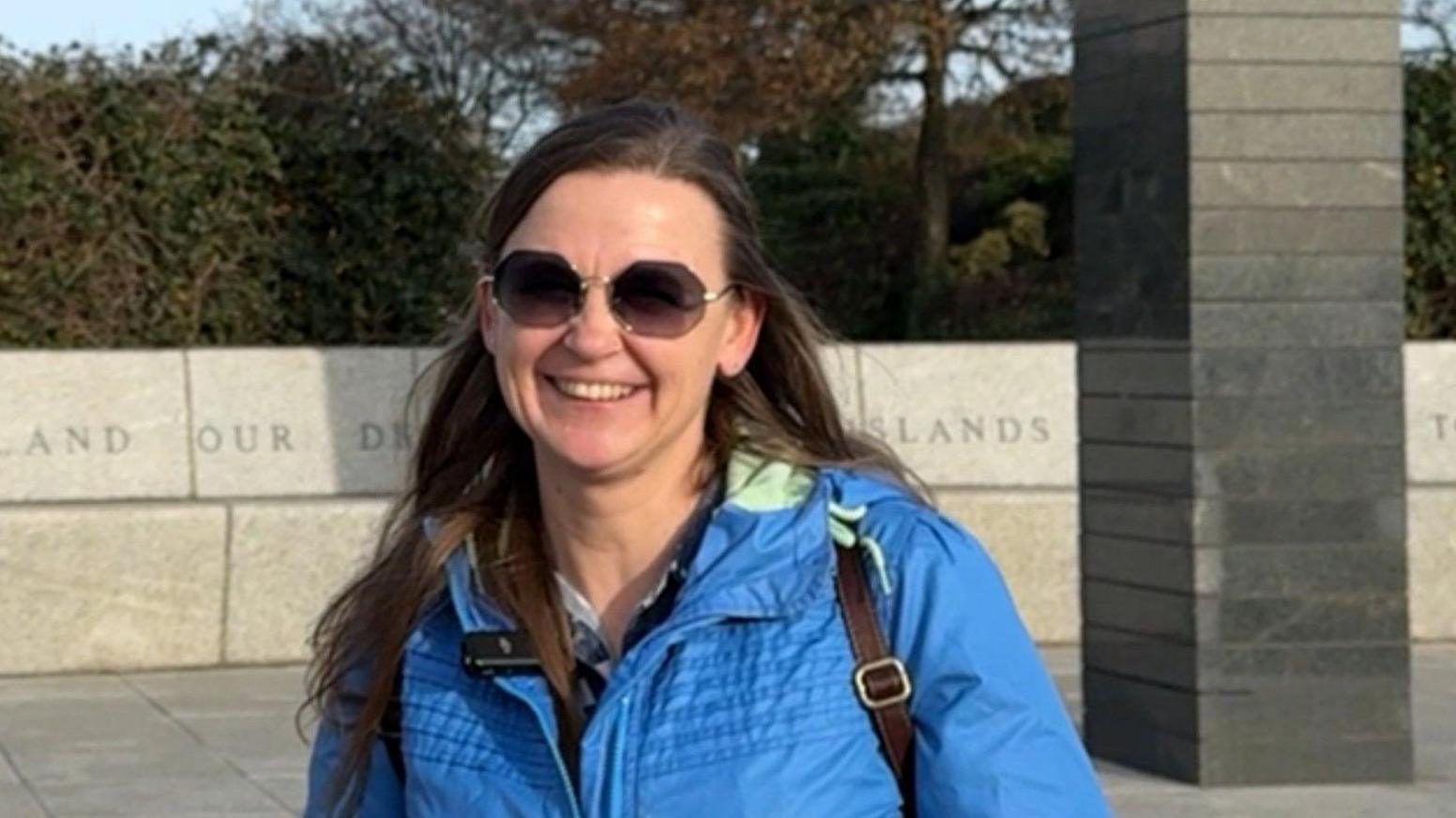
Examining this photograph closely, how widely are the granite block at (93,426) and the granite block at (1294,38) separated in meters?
5.62

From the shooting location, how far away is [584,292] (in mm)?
2453

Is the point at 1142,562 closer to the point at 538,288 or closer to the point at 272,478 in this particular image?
the point at 272,478

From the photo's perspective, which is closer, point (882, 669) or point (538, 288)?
point (882, 669)

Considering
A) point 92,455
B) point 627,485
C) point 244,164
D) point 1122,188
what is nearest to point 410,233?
point 244,164

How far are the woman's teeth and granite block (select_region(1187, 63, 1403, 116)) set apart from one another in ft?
20.4

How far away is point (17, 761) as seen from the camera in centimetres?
935

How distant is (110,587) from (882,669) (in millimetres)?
9825

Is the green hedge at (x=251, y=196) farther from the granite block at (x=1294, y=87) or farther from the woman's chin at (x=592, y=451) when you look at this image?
the woman's chin at (x=592, y=451)

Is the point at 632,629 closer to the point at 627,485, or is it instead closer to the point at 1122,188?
the point at 627,485

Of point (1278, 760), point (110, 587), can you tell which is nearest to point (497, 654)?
point (1278, 760)

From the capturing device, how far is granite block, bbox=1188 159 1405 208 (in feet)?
27.9

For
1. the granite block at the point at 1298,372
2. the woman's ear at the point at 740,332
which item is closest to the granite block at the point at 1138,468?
the granite block at the point at 1298,372

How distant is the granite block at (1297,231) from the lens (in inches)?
336

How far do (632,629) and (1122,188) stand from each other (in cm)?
657
